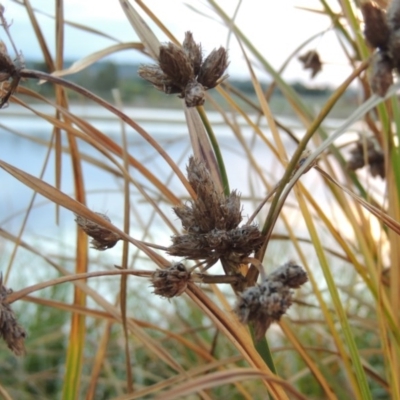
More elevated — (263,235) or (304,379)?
(263,235)

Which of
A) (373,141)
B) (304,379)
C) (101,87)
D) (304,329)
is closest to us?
(373,141)

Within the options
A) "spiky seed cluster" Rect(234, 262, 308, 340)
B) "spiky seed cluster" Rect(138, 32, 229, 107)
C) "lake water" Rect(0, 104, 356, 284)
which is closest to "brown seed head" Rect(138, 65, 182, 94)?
"spiky seed cluster" Rect(138, 32, 229, 107)

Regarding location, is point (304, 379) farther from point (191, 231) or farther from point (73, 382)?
point (191, 231)

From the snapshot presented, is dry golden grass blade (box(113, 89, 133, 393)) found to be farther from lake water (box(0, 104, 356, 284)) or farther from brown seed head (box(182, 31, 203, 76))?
lake water (box(0, 104, 356, 284))

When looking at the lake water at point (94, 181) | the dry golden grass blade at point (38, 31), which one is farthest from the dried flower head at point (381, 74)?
the lake water at point (94, 181)

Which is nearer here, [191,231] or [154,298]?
[191,231]

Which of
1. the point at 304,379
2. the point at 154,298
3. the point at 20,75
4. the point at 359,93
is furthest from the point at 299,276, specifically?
the point at 154,298

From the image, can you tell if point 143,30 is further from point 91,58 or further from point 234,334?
point 234,334

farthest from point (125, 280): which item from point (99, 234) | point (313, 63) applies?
point (313, 63)
